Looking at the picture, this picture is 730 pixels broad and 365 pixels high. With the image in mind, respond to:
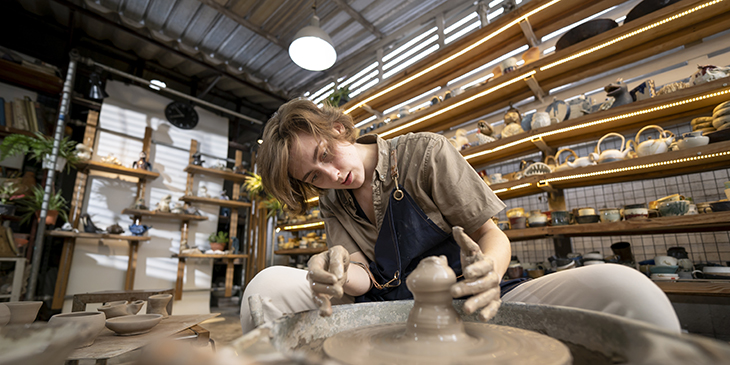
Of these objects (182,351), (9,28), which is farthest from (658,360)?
(9,28)

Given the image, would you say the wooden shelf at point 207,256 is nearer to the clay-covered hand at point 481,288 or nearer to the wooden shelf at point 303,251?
the wooden shelf at point 303,251

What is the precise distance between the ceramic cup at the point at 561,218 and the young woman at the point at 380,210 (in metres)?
1.49

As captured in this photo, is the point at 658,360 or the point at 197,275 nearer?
the point at 658,360

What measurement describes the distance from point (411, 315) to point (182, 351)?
419 mm

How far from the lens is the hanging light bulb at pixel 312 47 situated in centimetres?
349

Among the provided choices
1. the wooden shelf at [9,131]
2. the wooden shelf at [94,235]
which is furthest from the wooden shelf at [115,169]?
the wooden shelf at [94,235]

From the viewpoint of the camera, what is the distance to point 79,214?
439 cm

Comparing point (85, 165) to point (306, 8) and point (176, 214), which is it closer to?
point (176, 214)

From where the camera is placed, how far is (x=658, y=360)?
0.35 meters

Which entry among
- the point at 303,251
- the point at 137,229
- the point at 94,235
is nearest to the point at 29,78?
the point at 94,235

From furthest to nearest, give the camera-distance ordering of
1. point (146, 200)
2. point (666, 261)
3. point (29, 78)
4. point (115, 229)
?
point (146, 200), point (115, 229), point (29, 78), point (666, 261)

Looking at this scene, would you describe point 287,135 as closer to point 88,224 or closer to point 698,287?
point 698,287

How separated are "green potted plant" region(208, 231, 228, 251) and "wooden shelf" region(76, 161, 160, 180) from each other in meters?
1.26

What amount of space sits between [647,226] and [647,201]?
0.81 metres
